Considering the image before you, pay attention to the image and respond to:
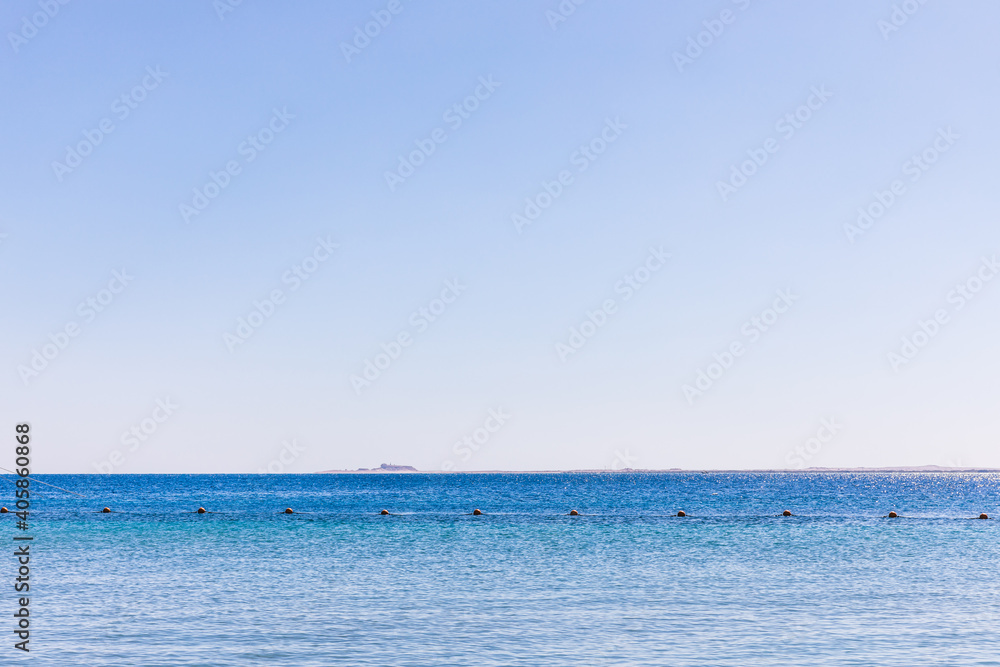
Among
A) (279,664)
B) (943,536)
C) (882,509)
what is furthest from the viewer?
(882,509)

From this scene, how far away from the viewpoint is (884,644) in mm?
21719

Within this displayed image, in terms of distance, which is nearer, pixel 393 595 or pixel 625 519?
pixel 393 595

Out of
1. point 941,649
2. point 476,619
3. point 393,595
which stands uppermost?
point 393,595

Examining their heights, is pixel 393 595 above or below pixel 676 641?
above

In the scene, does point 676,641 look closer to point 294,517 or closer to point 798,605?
point 798,605

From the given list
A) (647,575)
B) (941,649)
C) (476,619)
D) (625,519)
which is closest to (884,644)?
(941,649)

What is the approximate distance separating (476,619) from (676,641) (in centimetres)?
569

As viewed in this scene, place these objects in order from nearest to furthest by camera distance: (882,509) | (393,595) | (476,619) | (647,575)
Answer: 1. (476,619)
2. (393,595)
3. (647,575)
4. (882,509)

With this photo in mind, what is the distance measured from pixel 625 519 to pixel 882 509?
33.3m

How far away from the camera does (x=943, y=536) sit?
176 feet

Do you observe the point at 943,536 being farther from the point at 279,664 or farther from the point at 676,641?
the point at 279,664

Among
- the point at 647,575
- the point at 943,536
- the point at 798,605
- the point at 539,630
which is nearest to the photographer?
the point at 539,630

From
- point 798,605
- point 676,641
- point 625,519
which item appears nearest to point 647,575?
point 798,605

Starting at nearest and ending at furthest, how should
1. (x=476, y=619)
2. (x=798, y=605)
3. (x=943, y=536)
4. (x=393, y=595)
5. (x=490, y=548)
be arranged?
(x=476, y=619) → (x=798, y=605) → (x=393, y=595) → (x=490, y=548) → (x=943, y=536)
